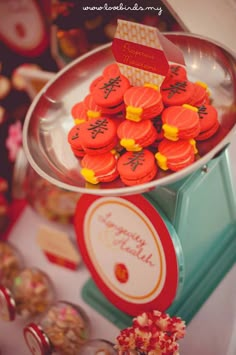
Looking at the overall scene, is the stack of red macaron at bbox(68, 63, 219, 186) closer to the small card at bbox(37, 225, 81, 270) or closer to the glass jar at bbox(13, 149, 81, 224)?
the small card at bbox(37, 225, 81, 270)

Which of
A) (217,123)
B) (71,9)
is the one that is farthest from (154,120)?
(71,9)

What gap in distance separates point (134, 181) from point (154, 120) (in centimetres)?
19

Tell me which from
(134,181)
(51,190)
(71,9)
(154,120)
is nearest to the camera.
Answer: (134,181)

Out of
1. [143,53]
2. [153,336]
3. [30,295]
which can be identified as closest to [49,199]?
[30,295]

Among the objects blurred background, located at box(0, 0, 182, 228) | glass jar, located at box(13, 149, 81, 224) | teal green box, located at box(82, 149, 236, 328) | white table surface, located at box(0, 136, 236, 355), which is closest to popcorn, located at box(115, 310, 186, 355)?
teal green box, located at box(82, 149, 236, 328)

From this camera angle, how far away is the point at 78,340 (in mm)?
1479

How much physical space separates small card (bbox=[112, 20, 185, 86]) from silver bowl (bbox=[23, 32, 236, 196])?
19 cm

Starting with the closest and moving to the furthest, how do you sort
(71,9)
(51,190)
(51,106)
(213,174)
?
(213,174)
(51,106)
(71,9)
(51,190)

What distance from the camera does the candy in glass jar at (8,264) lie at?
177cm

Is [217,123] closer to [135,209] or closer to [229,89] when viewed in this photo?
[229,89]

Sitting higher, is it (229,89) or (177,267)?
(229,89)

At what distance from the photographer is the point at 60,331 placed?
4.80 ft

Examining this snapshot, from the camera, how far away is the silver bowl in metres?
1.14

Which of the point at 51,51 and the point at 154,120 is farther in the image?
the point at 51,51
